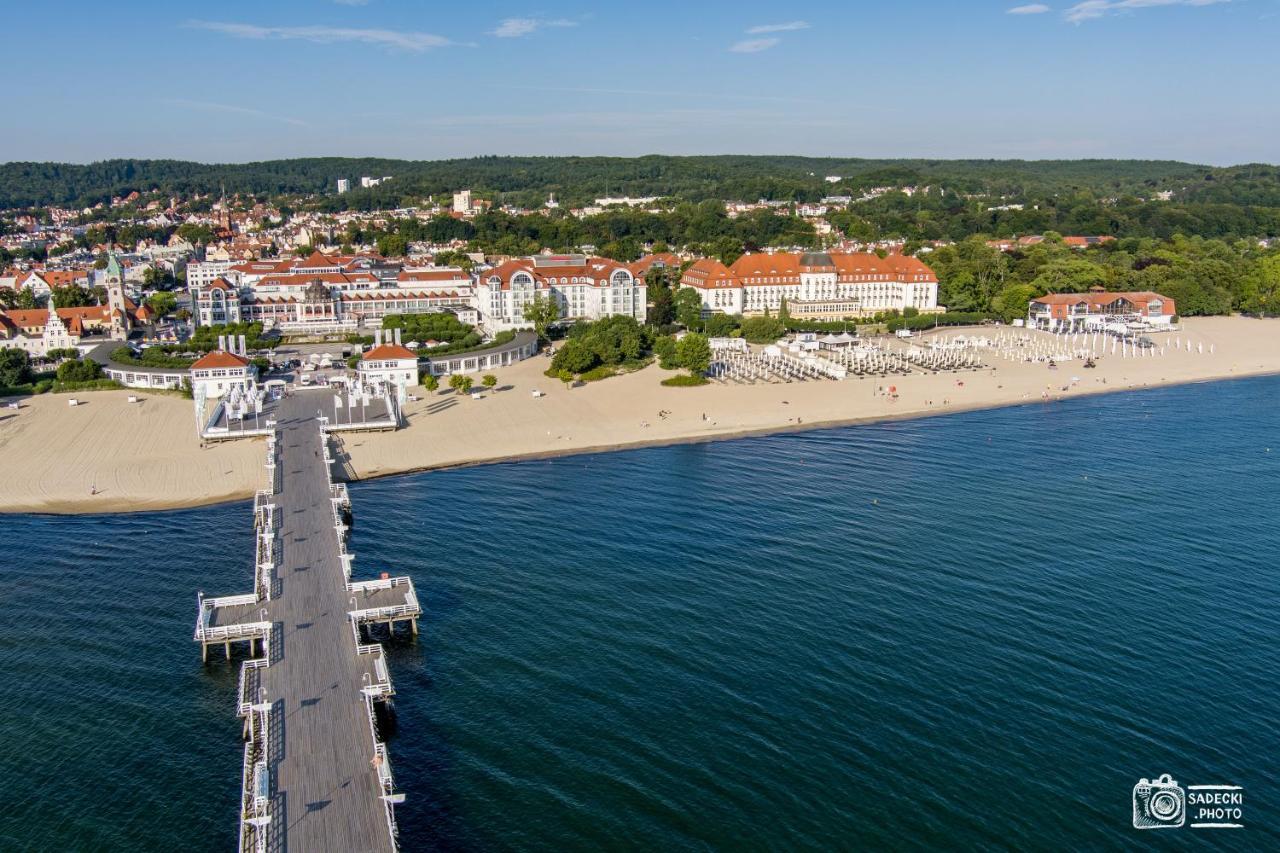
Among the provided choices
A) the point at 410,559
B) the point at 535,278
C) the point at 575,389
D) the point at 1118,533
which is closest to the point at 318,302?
the point at 535,278

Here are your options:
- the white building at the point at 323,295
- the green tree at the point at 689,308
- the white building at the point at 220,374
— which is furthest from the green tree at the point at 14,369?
the green tree at the point at 689,308

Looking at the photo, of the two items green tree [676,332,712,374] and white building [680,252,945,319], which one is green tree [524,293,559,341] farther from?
green tree [676,332,712,374]

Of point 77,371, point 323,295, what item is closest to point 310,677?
point 77,371

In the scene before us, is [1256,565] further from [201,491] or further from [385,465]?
[201,491]

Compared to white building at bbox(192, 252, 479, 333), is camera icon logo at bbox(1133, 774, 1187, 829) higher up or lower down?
lower down

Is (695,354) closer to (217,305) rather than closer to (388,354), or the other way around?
(388,354)

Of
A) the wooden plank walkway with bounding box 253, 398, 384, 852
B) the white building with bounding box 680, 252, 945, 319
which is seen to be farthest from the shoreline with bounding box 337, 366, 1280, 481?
the white building with bounding box 680, 252, 945, 319
